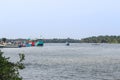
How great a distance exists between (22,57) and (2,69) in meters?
1.18

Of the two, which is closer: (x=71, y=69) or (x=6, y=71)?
(x=6, y=71)

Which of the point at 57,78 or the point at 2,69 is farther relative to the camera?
the point at 57,78

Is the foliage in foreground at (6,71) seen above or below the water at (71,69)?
above

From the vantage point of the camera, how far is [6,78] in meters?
14.5

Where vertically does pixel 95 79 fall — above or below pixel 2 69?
below

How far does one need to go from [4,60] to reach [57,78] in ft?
106

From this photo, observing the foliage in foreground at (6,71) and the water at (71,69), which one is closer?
the foliage in foreground at (6,71)

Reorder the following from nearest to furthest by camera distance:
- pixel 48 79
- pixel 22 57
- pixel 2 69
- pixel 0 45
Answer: pixel 2 69
pixel 22 57
pixel 48 79
pixel 0 45

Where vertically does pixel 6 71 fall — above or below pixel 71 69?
above

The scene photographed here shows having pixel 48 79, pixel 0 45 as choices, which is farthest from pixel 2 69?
pixel 0 45

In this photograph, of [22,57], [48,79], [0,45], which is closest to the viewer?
[22,57]

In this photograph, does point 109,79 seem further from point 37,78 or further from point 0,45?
point 0,45

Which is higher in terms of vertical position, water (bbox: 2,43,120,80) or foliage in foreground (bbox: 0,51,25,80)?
foliage in foreground (bbox: 0,51,25,80)

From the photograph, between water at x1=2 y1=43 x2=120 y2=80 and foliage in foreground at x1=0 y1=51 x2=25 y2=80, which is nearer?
foliage in foreground at x1=0 y1=51 x2=25 y2=80
